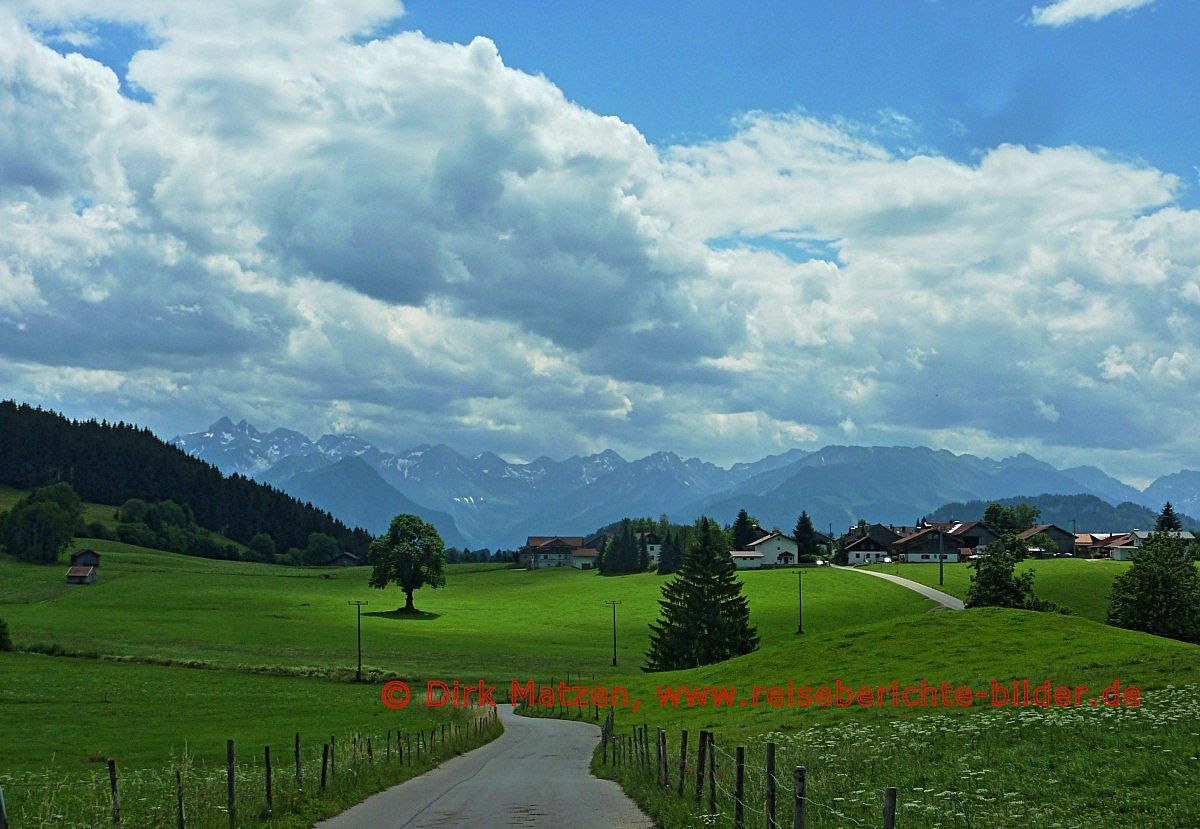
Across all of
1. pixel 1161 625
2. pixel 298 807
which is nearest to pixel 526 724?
pixel 298 807

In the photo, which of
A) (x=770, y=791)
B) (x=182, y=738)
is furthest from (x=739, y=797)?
(x=182, y=738)

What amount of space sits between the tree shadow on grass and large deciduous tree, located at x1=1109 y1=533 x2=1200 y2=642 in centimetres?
9557

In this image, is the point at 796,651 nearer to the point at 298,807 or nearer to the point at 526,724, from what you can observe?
the point at 526,724

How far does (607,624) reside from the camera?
149750mm

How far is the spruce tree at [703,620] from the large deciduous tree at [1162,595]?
3803cm

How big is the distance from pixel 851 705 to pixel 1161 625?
60.5 metres

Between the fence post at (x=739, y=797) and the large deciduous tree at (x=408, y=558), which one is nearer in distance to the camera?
the fence post at (x=739, y=797)

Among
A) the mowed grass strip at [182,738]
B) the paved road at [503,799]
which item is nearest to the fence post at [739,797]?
the paved road at [503,799]

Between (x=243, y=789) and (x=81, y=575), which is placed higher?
(x=243, y=789)

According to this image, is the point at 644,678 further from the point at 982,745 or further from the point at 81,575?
the point at 81,575

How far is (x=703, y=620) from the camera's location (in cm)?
10925

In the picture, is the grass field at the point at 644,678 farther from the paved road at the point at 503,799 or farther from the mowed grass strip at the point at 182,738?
the paved road at the point at 503,799

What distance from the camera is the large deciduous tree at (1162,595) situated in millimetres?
101875

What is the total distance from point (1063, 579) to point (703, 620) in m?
70.6
